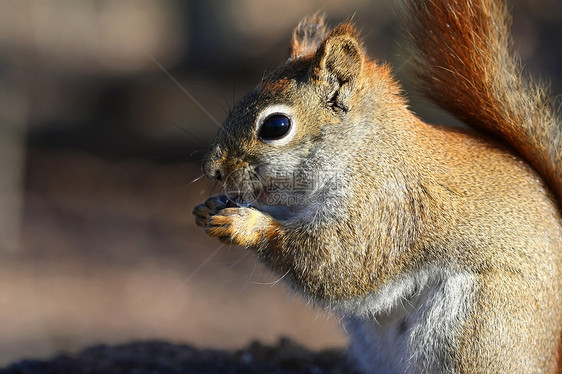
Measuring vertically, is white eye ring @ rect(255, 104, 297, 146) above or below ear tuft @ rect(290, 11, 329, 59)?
below

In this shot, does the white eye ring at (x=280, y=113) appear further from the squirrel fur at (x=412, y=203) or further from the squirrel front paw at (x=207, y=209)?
the squirrel front paw at (x=207, y=209)

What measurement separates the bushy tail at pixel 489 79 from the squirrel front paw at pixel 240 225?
63cm

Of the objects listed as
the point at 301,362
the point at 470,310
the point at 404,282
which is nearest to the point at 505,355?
the point at 470,310

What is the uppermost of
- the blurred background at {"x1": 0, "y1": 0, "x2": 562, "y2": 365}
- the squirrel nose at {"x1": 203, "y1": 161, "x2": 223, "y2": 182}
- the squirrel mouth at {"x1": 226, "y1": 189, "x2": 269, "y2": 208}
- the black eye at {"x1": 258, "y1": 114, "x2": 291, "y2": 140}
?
the blurred background at {"x1": 0, "y1": 0, "x2": 562, "y2": 365}

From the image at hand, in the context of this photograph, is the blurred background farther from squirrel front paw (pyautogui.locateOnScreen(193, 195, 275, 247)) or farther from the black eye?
the black eye

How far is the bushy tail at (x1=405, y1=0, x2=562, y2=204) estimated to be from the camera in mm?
1687

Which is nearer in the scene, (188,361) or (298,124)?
(298,124)

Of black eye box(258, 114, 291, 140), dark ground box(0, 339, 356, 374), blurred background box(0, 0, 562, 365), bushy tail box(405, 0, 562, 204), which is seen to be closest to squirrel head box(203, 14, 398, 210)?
black eye box(258, 114, 291, 140)

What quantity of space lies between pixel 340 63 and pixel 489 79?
42 centimetres

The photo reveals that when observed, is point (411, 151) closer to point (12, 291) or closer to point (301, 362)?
point (301, 362)

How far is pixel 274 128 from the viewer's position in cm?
158

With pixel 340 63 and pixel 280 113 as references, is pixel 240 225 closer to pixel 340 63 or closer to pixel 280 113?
pixel 280 113

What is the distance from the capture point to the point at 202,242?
432 centimetres

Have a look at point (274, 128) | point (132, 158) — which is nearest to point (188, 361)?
point (274, 128)
